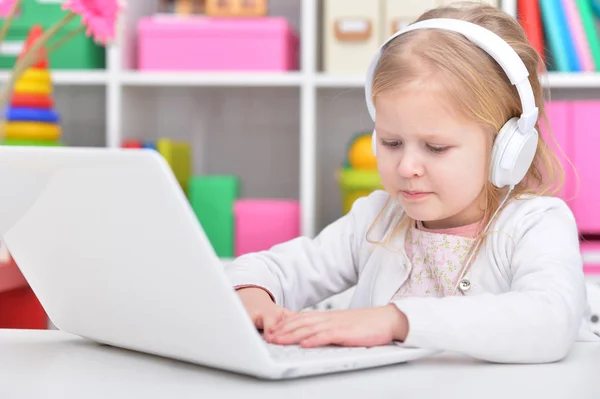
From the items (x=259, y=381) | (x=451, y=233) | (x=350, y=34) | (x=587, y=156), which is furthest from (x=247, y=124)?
(x=259, y=381)

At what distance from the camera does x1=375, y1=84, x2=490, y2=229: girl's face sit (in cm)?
96

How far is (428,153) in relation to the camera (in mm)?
974

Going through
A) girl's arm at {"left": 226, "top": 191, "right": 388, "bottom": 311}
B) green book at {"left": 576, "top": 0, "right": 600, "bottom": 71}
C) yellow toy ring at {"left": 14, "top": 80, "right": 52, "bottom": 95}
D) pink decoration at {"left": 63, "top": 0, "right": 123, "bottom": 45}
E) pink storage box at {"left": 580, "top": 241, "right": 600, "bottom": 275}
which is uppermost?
pink decoration at {"left": 63, "top": 0, "right": 123, "bottom": 45}

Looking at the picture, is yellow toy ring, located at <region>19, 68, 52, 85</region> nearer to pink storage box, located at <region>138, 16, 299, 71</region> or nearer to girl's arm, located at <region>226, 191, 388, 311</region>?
pink storage box, located at <region>138, 16, 299, 71</region>

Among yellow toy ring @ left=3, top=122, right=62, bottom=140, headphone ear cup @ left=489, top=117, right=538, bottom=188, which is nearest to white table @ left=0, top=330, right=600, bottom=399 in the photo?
headphone ear cup @ left=489, top=117, right=538, bottom=188

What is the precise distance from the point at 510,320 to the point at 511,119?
1.02ft

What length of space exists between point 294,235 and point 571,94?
92 centimetres

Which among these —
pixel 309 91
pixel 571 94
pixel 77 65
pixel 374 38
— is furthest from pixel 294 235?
pixel 571 94

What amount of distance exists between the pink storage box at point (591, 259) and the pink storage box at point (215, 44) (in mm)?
885

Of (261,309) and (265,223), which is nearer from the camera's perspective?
(261,309)

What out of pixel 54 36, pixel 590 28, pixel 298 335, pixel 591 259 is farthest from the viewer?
pixel 54 36

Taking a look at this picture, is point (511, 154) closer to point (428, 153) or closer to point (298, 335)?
point (428, 153)


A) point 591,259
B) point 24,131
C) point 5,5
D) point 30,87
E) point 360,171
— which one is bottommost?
point 591,259

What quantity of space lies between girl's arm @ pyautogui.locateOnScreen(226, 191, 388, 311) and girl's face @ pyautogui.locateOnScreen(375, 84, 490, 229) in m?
0.19
